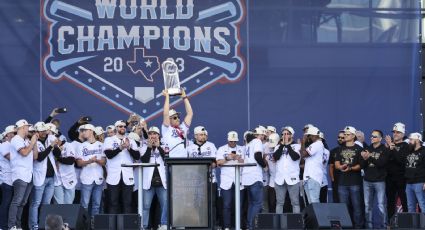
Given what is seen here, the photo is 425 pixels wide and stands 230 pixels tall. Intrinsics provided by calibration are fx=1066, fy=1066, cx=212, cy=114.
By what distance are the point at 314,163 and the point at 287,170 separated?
1.45 feet

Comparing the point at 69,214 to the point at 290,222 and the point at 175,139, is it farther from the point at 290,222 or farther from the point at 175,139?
the point at 290,222

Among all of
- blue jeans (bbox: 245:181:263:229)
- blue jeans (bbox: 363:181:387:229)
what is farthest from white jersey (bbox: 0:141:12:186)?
blue jeans (bbox: 363:181:387:229)

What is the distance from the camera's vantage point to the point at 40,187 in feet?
52.9

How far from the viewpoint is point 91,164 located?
16.7 m

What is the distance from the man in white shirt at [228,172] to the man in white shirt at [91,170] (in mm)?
1873

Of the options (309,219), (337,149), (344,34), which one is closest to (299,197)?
(337,149)

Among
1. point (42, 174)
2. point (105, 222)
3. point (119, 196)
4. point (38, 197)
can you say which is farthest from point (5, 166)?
point (105, 222)

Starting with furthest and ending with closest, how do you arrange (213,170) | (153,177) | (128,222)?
(213,170), (153,177), (128,222)

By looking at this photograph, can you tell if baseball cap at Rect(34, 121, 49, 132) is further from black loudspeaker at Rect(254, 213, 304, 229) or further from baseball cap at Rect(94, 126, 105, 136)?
black loudspeaker at Rect(254, 213, 304, 229)

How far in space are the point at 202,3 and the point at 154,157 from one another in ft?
12.7

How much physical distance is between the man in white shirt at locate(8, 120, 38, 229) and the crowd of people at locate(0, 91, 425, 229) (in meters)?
0.01

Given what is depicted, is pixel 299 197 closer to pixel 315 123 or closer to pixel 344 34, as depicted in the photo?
pixel 315 123

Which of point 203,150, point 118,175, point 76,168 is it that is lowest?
point 118,175

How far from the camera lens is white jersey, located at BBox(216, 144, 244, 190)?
16984 millimetres
